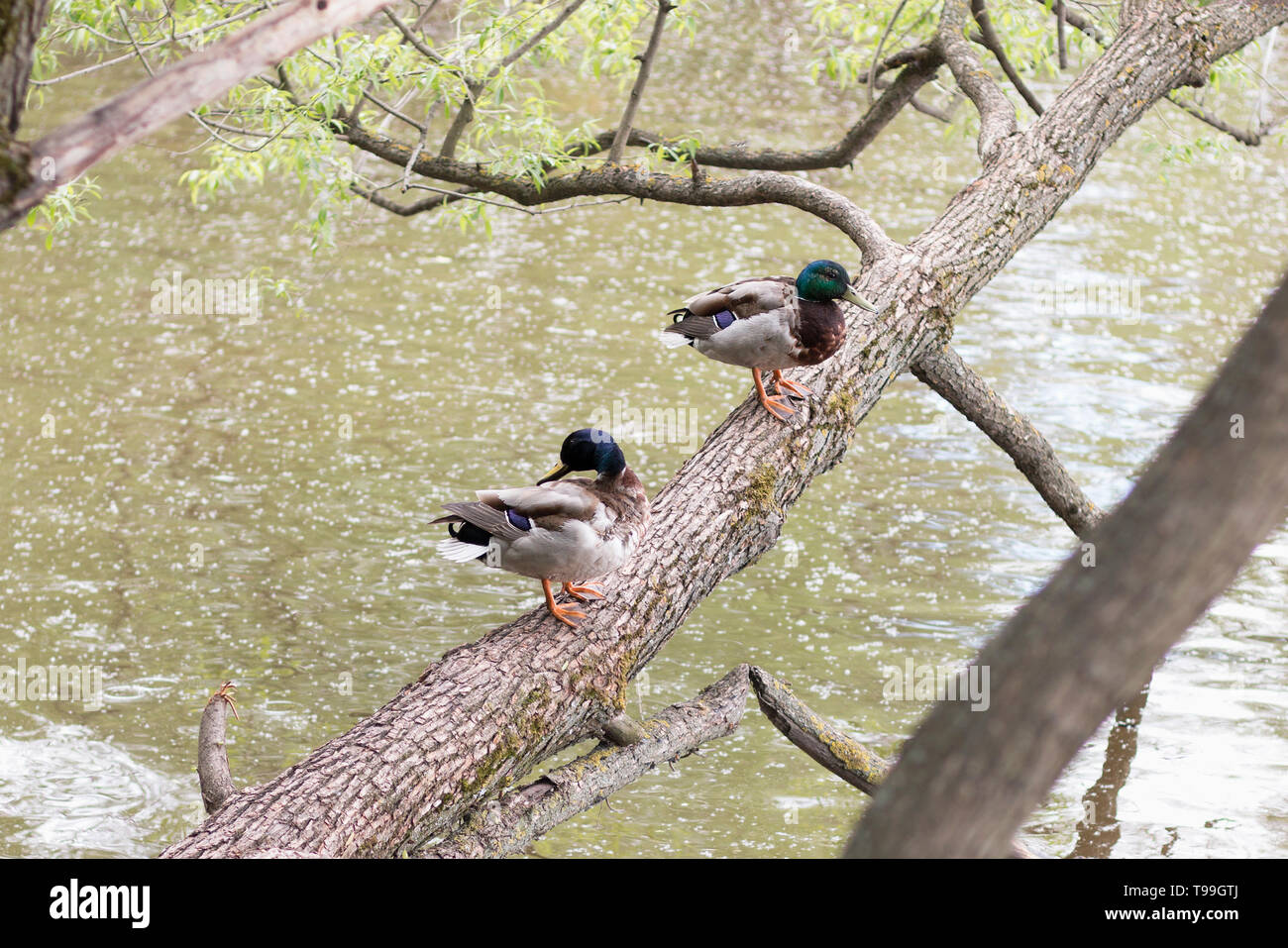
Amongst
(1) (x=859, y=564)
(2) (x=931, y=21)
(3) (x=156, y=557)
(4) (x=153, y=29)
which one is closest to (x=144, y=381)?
(3) (x=156, y=557)

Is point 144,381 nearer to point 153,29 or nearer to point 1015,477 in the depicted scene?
point 153,29

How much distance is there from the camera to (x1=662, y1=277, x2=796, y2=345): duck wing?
4645 mm

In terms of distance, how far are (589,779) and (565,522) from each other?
3.37 ft

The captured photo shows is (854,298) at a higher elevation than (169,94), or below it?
below

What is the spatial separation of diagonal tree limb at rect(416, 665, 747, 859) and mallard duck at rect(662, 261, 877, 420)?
1.28m

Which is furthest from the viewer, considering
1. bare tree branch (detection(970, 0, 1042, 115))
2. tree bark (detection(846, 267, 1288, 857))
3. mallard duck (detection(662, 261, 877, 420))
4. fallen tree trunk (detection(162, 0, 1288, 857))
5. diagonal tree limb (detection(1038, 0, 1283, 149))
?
diagonal tree limb (detection(1038, 0, 1283, 149))

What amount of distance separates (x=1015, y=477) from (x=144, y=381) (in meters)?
7.09

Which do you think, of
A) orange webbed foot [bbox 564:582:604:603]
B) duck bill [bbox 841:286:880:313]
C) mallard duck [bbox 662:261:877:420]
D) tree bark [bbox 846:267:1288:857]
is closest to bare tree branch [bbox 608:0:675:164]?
mallard duck [bbox 662:261:877:420]

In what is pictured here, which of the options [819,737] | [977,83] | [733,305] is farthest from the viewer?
[977,83]

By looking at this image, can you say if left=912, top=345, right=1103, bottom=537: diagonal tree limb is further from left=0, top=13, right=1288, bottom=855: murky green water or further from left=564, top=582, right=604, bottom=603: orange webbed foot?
left=564, top=582, right=604, bottom=603: orange webbed foot

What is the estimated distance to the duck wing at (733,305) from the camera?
464 centimetres

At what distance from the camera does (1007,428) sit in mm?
6348

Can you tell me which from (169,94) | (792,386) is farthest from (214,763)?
(792,386)

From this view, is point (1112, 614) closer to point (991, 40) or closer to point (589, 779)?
point (589, 779)
